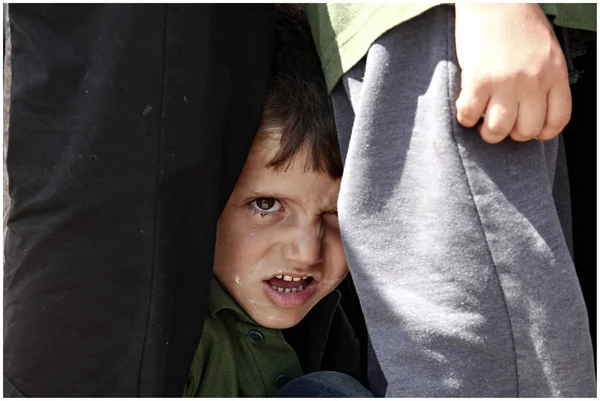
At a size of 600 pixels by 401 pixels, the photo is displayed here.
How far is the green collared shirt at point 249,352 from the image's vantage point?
1.30m

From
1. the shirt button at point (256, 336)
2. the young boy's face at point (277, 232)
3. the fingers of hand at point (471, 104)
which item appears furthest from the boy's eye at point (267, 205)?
the fingers of hand at point (471, 104)

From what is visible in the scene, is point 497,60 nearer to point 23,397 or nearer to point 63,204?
point 63,204

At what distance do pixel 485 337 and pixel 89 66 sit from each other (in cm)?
50

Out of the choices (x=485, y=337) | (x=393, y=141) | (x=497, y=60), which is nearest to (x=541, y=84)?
(x=497, y=60)

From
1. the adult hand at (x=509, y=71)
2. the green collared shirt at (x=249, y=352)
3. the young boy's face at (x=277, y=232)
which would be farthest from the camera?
the green collared shirt at (x=249, y=352)

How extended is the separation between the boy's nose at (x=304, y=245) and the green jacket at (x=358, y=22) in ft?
0.87

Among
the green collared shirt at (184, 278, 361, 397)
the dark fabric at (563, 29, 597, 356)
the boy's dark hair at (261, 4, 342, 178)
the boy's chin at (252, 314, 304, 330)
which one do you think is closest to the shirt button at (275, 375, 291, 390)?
the green collared shirt at (184, 278, 361, 397)

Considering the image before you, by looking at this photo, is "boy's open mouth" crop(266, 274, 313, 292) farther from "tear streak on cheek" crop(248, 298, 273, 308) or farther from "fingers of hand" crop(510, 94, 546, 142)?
"fingers of hand" crop(510, 94, 546, 142)

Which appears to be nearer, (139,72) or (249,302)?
(139,72)

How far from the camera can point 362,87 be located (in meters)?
0.95

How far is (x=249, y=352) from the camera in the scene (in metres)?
1.36

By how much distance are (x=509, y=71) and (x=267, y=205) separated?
0.45 metres

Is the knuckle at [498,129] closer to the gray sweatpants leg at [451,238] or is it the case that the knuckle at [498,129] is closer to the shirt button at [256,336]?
the gray sweatpants leg at [451,238]

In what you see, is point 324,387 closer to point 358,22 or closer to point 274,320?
point 274,320
